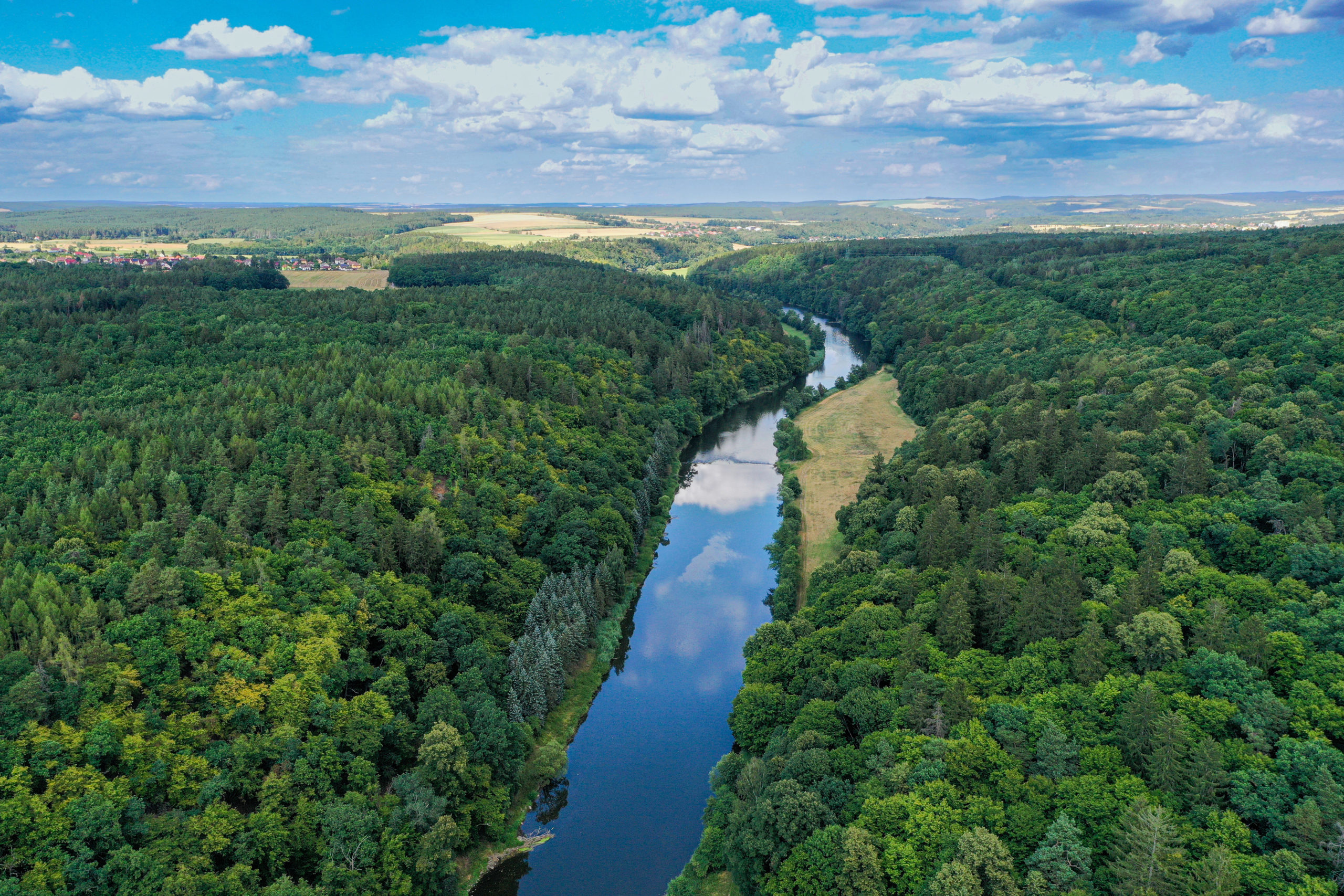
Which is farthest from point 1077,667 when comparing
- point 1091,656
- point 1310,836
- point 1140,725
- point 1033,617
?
point 1310,836

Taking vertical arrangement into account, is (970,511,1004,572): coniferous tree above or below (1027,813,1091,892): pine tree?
above

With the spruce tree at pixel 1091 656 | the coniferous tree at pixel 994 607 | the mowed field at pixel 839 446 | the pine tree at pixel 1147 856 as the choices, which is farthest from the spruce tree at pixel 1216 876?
the mowed field at pixel 839 446

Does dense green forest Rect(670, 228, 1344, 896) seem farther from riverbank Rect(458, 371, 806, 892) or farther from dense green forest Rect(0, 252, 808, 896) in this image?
dense green forest Rect(0, 252, 808, 896)

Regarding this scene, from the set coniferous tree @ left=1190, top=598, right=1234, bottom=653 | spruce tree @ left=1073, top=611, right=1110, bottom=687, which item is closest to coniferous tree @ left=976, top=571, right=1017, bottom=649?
spruce tree @ left=1073, top=611, right=1110, bottom=687

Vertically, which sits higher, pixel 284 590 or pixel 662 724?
pixel 284 590

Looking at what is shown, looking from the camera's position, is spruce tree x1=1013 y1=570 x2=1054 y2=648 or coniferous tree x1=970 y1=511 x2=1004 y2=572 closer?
spruce tree x1=1013 y1=570 x2=1054 y2=648

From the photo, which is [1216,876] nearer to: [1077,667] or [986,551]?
[1077,667]
